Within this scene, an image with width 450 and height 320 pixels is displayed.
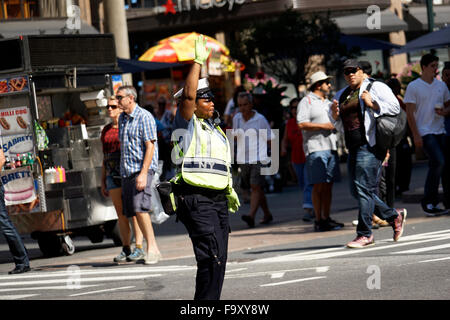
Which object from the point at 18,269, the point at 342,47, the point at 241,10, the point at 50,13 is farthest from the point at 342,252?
the point at 241,10

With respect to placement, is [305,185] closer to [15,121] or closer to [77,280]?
[15,121]

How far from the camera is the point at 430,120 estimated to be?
1314 cm

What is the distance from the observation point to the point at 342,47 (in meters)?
23.1

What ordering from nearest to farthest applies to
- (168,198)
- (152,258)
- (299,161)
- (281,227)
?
(168,198) < (152,258) < (281,227) < (299,161)

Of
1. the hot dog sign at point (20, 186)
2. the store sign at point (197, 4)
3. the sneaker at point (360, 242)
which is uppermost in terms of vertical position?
the store sign at point (197, 4)

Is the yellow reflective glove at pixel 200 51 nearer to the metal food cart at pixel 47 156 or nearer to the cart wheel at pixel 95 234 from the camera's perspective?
the metal food cart at pixel 47 156

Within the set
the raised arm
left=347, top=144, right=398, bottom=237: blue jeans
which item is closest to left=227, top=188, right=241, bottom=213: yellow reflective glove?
the raised arm

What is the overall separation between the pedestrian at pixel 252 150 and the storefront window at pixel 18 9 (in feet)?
50.2

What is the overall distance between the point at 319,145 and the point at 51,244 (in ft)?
12.8

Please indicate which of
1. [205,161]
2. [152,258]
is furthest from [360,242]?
[205,161]

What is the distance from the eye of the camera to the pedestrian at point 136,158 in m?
11.0

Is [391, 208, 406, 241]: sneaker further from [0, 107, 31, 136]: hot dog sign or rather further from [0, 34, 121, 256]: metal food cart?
[0, 107, 31, 136]: hot dog sign

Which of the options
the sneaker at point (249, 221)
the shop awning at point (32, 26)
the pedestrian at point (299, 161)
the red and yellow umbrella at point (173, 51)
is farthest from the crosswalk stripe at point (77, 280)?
the shop awning at point (32, 26)

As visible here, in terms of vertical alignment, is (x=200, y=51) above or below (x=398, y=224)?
above
